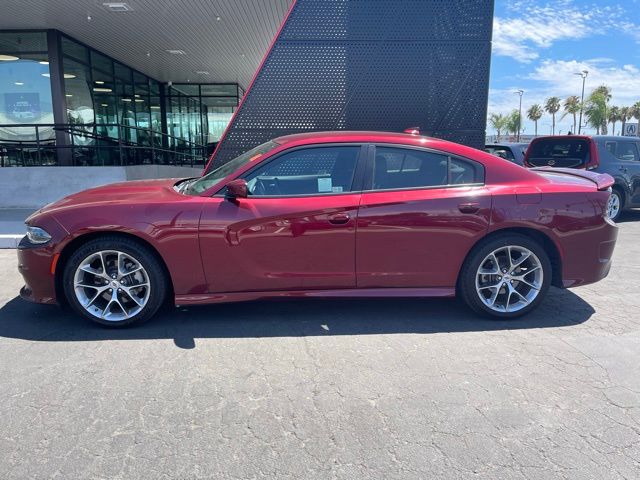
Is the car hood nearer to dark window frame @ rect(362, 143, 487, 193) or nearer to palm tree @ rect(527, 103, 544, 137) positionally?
dark window frame @ rect(362, 143, 487, 193)

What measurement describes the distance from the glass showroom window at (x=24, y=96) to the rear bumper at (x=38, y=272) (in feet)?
31.7

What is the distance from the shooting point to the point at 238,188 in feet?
12.4

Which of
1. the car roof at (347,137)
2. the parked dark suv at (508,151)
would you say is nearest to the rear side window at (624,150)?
the parked dark suv at (508,151)

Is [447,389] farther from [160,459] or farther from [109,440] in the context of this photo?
[109,440]

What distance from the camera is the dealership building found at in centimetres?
710

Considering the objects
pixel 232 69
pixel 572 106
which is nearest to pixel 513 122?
pixel 572 106

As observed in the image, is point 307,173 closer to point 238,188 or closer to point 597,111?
point 238,188

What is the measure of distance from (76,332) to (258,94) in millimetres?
4490

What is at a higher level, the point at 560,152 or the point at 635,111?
the point at 635,111

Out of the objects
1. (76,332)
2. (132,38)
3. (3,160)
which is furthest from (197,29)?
(76,332)

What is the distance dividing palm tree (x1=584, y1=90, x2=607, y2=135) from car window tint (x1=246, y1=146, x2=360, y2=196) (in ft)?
250

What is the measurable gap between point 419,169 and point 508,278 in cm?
124

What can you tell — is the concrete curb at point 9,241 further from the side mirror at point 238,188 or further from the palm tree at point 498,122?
the palm tree at point 498,122

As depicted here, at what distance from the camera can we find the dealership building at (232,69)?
710cm
